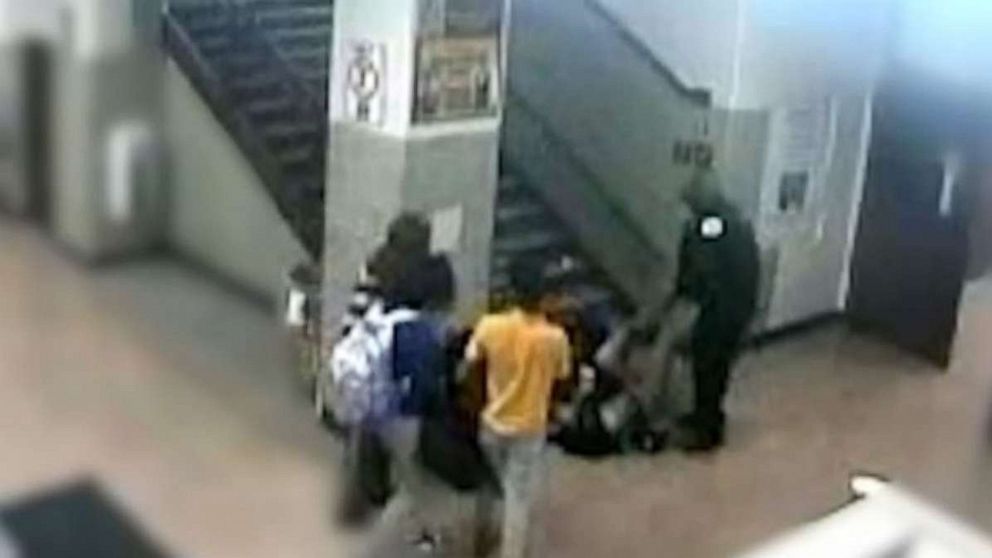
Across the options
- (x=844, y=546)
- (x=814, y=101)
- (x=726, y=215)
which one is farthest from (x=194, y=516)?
(x=814, y=101)

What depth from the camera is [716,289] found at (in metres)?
1.13

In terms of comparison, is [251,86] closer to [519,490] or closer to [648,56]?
[648,56]

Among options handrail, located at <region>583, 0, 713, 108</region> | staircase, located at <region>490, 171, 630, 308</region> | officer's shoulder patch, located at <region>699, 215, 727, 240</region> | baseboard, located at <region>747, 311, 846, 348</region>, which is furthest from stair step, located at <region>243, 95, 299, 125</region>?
Result: baseboard, located at <region>747, 311, 846, 348</region>

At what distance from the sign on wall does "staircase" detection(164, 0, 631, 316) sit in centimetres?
2

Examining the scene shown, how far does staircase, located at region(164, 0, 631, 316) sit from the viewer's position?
70cm

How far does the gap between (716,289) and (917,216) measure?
0.20m

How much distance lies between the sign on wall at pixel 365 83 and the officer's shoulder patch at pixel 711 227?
337 millimetres

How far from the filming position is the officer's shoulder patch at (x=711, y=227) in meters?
1.06

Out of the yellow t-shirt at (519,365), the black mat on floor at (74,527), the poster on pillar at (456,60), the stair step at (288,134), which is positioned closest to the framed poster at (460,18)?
the poster on pillar at (456,60)

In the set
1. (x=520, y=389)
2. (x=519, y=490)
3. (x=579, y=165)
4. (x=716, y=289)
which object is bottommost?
(x=519, y=490)

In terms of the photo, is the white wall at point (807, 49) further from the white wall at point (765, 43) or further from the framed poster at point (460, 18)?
the framed poster at point (460, 18)

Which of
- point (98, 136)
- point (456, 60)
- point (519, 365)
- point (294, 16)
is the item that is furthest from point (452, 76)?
point (519, 365)

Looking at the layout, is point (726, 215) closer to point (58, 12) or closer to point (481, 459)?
point (481, 459)

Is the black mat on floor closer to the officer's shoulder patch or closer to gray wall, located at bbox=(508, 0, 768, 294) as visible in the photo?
gray wall, located at bbox=(508, 0, 768, 294)
